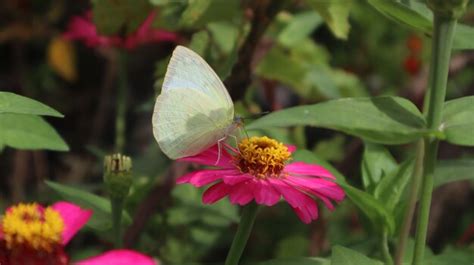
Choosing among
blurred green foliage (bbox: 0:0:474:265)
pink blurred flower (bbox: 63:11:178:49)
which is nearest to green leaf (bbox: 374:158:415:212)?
blurred green foliage (bbox: 0:0:474:265)

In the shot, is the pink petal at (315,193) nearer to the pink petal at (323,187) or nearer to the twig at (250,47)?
the pink petal at (323,187)

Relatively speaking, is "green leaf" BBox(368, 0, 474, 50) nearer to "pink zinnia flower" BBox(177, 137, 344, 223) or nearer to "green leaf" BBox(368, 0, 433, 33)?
"green leaf" BBox(368, 0, 433, 33)

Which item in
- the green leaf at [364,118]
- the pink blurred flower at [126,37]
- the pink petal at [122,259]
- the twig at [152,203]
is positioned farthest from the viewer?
the pink blurred flower at [126,37]

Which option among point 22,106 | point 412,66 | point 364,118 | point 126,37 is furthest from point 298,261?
point 412,66

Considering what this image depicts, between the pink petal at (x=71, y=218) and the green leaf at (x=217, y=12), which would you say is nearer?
the pink petal at (x=71, y=218)

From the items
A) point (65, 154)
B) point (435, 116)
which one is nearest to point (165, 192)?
point (435, 116)

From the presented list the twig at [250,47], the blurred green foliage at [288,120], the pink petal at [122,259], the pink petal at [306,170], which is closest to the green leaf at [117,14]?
the blurred green foliage at [288,120]

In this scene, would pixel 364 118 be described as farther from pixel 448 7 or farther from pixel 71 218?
pixel 71 218
